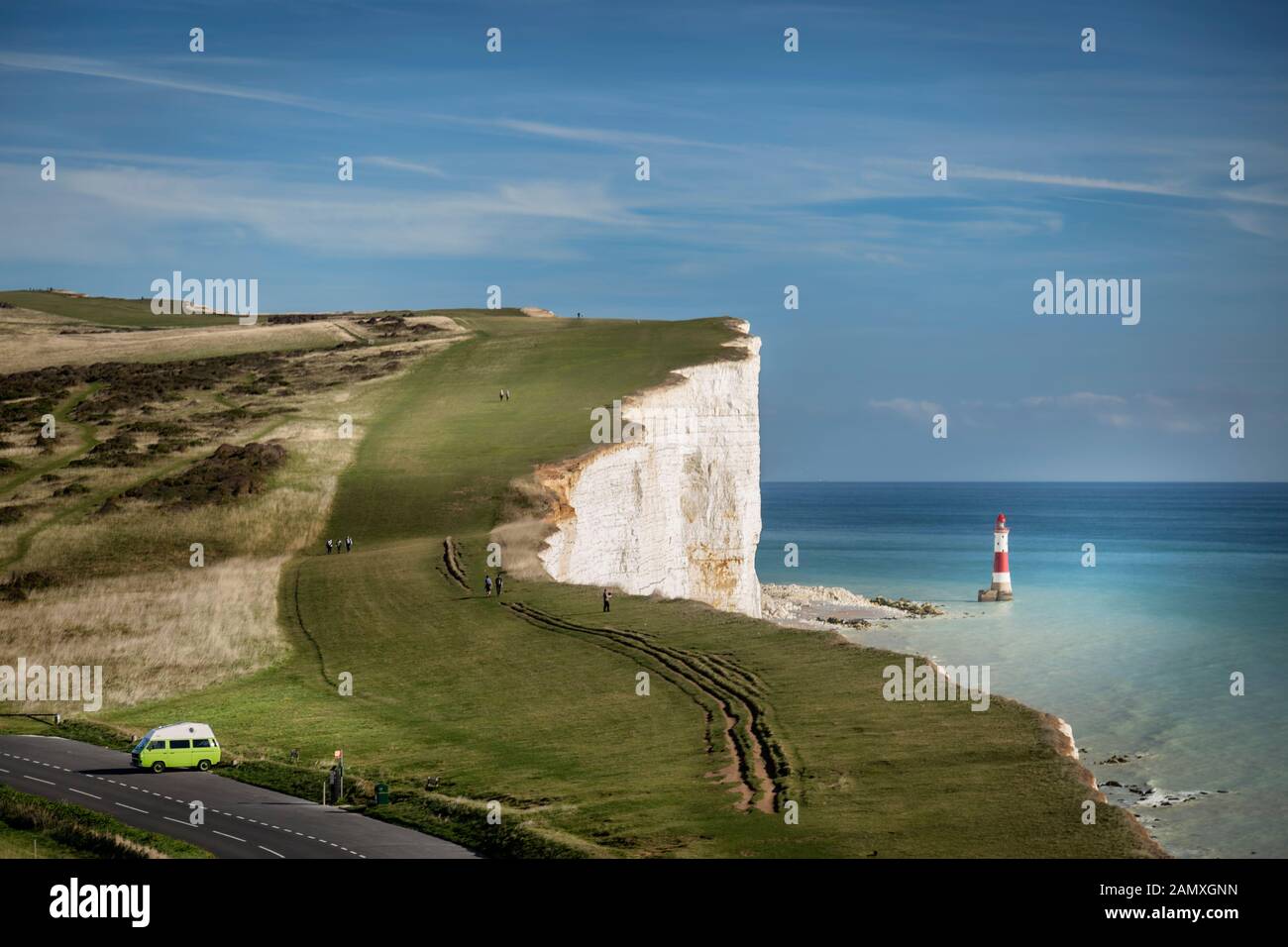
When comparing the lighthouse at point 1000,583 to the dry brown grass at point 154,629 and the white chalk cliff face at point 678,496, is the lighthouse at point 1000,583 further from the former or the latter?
the dry brown grass at point 154,629

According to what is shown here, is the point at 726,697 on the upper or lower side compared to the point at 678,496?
lower

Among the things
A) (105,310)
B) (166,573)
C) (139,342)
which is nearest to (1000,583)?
(166,573)

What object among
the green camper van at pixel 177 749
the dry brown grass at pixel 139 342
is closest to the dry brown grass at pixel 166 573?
the green camper van at pixel 177 749

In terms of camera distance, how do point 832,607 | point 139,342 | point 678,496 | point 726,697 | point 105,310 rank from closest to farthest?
point 726,697 → point 678,496 → point 832,607 → point 139,342 → point 105,310

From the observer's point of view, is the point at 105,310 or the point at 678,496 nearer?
the point at 678,496

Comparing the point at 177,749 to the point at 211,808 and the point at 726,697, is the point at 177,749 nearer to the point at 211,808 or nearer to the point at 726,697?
the point at 211,808
